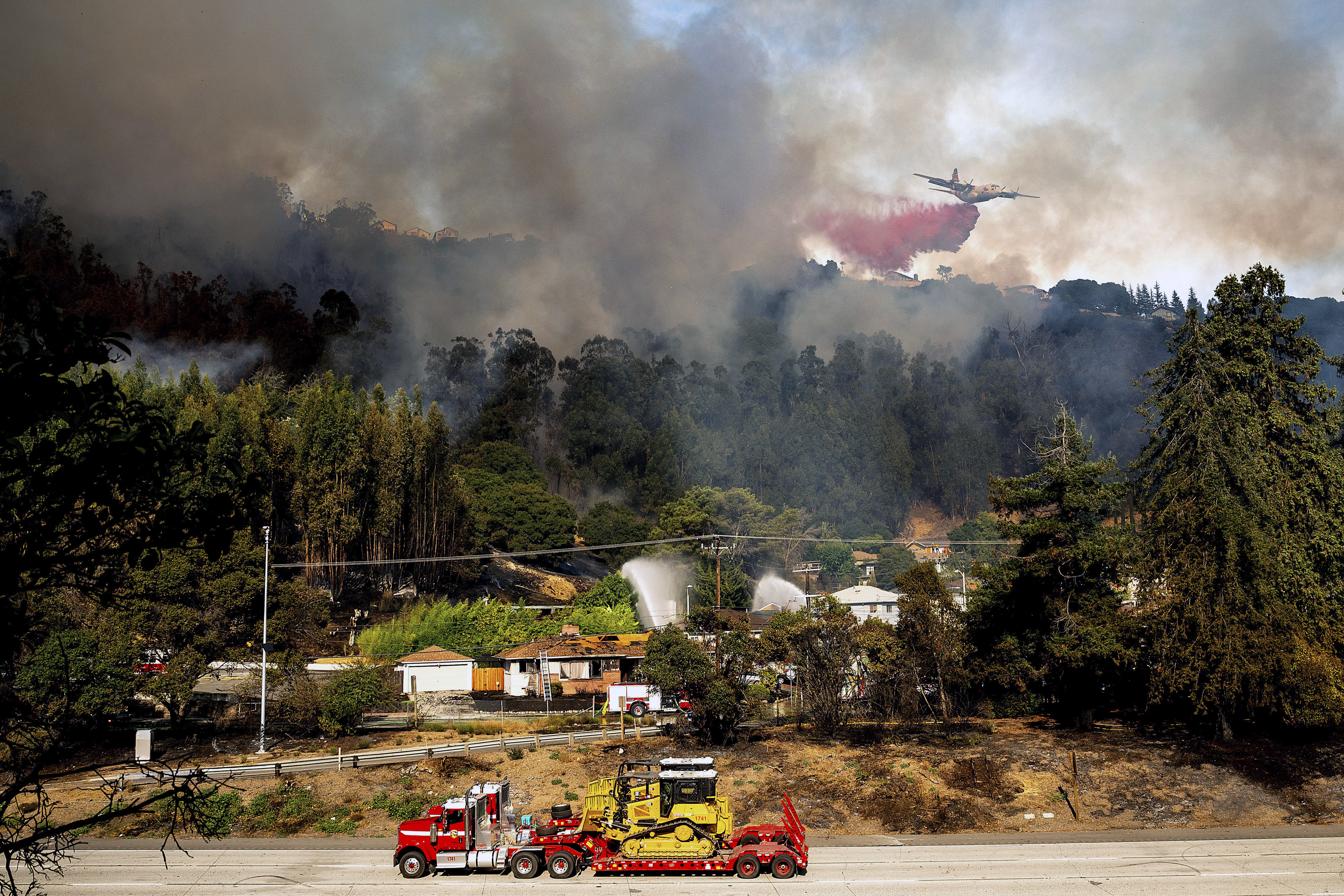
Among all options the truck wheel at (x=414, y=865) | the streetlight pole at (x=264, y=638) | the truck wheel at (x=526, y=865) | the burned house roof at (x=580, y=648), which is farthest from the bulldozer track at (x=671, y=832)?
the burned house roof at (x=580, y=648)

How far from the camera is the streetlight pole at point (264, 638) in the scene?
119 feet

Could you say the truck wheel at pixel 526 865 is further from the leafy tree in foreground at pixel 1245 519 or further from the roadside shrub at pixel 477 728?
the leafy tree in foreground at pixel 1245 519

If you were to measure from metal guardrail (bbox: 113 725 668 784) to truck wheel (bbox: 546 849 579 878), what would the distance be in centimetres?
1238

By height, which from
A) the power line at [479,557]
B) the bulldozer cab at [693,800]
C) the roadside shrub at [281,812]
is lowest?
the roadside shrub at [281,812]

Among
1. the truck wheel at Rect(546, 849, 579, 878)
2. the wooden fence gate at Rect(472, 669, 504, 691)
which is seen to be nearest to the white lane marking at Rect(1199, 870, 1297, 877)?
the truck wheel at Rect(546, 849, 579, 878)

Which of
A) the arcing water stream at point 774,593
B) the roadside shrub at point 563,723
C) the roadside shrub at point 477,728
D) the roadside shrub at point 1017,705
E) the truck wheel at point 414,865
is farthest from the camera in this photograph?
the arcing water stream at point 774,593

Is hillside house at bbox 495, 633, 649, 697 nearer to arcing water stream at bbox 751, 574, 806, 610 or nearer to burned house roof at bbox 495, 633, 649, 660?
burned house roof at bbox 495, 633, 649, 660

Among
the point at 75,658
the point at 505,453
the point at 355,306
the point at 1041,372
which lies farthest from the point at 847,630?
the point at 1041,372

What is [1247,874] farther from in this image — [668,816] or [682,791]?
[668,816]

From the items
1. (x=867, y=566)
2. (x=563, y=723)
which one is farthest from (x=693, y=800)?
(x=867, y=566)

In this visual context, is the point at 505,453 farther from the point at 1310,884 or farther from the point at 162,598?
the point at 1310,884

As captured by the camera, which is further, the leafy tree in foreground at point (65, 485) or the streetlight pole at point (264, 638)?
the streetlight pole at point (264, 638)

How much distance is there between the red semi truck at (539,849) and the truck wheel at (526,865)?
0.06 feet

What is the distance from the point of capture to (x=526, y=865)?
74.6ft
